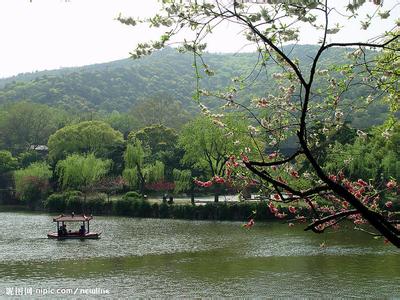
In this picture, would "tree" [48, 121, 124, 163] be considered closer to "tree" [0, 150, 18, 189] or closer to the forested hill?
"tree" [0, 150, 18, 189]

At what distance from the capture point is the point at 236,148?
46.0 metres

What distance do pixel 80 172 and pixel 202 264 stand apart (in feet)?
98.9

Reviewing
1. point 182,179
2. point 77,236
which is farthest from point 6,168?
point 77,236

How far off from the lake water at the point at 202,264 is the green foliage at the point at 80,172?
52.7 feet

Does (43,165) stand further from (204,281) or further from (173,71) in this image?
(173,71)

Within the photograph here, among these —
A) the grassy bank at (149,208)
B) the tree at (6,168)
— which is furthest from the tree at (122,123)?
the grassy bank at (149,208)

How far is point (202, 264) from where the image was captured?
21.9 metres

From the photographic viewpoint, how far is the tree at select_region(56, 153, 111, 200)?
49.5 m

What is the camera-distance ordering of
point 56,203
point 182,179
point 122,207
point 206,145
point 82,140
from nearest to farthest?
1. point 122,207
2. point 206,145
3. point 182,179
4. point 56,203
5. point 82,140

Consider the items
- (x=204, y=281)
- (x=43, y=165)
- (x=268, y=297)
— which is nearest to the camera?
(x=268, y=297)

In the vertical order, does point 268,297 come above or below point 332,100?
below

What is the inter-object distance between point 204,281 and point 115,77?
5636 inches

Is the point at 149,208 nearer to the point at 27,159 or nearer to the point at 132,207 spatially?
the point at 132,207

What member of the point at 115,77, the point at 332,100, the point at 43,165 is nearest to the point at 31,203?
the point at 43,165
